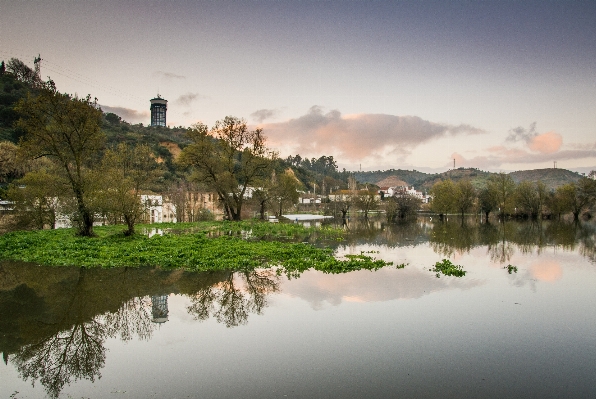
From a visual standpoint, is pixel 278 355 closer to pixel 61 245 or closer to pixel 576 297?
pixel 576 297

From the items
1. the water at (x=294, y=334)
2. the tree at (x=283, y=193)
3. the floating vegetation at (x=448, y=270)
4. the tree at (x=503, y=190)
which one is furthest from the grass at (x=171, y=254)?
the tree at (x=503, y=190)

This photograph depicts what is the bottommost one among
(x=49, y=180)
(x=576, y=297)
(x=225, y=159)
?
(x=576, y=297)

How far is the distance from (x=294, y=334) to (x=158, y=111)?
630 feet

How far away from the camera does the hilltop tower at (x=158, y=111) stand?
596ft

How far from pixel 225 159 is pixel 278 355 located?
118ft

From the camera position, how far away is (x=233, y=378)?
20.5ft

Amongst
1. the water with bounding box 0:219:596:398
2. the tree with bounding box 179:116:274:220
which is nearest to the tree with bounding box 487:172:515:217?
the tree with bounding box 179:116:274:220

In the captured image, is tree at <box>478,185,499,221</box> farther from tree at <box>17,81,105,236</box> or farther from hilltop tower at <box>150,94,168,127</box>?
hilltop tower at <box>150,94,168,127</box>

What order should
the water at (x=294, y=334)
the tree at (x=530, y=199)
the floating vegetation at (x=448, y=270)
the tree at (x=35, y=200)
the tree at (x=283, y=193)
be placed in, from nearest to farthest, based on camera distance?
the water at (x=294, y=334) → the floating vegetation at (x=448, y=270) → the tree at (x=35, y=200) → the tree at (x=283, y=193) → the tree at (x=530, y=199)

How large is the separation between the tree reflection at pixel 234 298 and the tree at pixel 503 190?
63.7m

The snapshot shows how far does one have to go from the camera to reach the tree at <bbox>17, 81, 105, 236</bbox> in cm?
2355

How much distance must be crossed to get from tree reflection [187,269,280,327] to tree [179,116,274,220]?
27.7 metres

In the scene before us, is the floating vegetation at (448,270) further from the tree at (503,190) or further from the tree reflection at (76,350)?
the tree at (503,190)

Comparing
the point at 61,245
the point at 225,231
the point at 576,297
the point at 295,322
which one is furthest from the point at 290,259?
the point at 225,231
